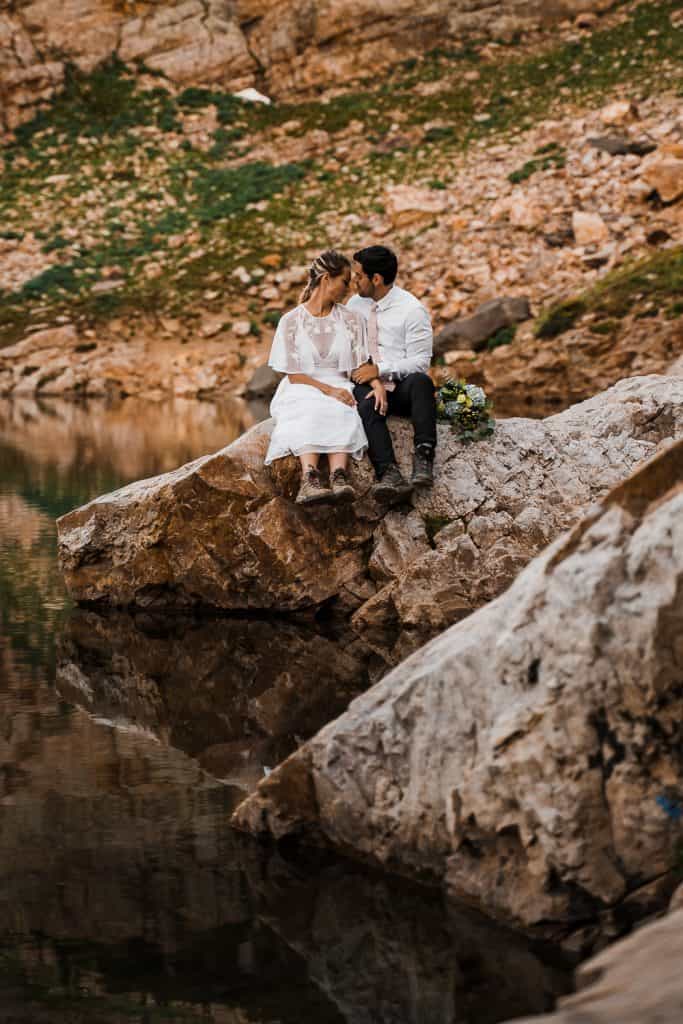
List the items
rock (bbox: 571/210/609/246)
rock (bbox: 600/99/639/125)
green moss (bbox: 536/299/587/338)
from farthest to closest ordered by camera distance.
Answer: rock (bbox: 600/99/639/125) → rock (bbox: 571/210/609/246) → green moss (bbox: 536/299/587/338)

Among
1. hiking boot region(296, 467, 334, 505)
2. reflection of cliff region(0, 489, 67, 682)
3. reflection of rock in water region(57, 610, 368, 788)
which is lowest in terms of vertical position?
reflection of cliff region(0, 489, 67, 682)

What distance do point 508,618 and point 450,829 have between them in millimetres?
779

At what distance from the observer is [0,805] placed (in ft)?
18.5

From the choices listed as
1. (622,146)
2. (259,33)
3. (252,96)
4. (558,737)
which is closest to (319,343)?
(558,737)

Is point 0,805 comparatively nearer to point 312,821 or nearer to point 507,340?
point 312,821

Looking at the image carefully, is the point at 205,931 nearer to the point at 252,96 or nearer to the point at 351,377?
the point at 351,377

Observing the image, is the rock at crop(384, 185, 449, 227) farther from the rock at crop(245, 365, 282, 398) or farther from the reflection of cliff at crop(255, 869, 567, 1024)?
the reflection of cliff at crop(255, 869, 567, 1024)

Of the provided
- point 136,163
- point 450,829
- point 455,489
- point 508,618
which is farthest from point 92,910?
point 136,163

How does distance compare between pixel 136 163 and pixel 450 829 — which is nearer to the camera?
pixel 450 829

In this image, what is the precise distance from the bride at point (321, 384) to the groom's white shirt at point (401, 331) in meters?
0.22

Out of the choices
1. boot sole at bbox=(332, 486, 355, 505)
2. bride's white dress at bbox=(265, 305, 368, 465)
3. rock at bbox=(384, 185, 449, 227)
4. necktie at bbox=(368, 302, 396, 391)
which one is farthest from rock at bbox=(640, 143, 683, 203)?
boot sole at bbox=(332, 486, 355, 505)

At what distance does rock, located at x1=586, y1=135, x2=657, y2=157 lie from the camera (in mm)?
39781

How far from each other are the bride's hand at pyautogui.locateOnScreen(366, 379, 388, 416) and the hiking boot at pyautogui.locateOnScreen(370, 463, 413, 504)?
40 centimetres

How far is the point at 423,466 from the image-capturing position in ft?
29.9
